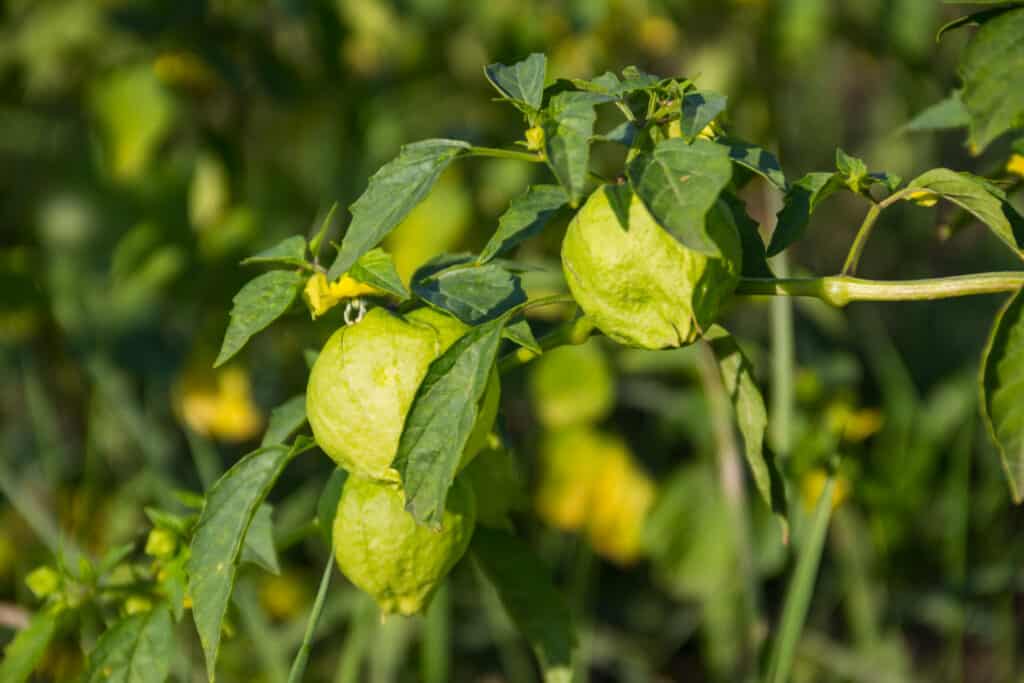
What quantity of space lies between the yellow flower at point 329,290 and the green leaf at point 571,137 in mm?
156

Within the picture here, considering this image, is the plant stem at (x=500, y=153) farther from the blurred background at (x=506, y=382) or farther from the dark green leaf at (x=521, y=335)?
the blurred background at (x=506, y=382)

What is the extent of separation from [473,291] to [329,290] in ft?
0.32

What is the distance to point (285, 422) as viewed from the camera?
74 cm

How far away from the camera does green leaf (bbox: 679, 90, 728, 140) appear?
571mm

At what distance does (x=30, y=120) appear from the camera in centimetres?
225

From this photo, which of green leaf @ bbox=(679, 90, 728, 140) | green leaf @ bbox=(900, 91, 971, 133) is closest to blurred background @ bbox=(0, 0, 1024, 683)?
green leaf @ bbox=(900, 91, 971, 133)

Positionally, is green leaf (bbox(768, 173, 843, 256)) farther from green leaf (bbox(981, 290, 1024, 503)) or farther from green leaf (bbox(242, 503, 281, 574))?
green leaf (bbox(242, 503, 281, 574))

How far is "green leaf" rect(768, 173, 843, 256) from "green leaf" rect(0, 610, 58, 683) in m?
0.55

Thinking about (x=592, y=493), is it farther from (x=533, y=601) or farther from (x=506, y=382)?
(x=533, y=601)

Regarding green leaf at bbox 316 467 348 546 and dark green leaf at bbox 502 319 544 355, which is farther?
green leaf at bbox 316 467 348 546

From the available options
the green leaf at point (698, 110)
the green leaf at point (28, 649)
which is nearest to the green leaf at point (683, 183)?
the green leaf at point (698, 110)

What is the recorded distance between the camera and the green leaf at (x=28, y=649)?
0.74m

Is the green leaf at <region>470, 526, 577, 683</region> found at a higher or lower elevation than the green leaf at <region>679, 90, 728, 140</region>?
lower

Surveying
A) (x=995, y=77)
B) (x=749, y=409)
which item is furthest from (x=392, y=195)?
(x=995, y=77)
